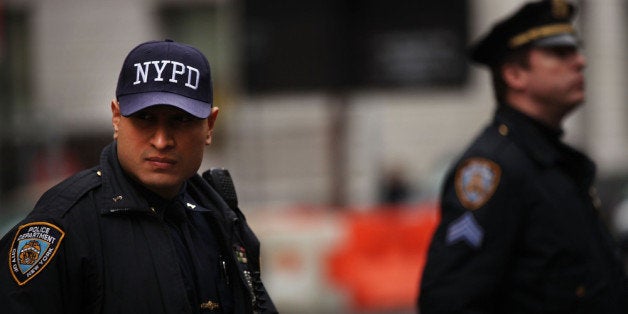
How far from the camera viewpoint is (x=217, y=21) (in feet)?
77.0

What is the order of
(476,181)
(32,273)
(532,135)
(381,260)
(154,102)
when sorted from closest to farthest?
1. (32,273)
2. (154,102)
3. (476,181)
4. (532,135)
5. (381,260)

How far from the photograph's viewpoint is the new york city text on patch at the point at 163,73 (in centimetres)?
298

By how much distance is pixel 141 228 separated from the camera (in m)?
2.96

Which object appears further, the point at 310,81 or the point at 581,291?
the point at 310,81

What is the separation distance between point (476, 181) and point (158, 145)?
58.0 inches

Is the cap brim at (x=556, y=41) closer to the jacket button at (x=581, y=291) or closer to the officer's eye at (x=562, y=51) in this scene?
the officer's eye at (x=562, y=51)

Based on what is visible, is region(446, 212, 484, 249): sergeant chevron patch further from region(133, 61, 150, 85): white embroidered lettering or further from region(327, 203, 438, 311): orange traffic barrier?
region(327, 203, 438, 311): orange traffic barrier

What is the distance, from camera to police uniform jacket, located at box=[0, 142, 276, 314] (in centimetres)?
281

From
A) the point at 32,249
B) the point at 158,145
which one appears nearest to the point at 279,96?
the point at 158,145

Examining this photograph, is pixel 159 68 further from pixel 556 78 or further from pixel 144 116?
pixel 556 78

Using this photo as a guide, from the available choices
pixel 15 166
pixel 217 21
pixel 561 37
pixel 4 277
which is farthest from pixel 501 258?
pixel 217 21

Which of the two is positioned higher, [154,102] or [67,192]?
[154,102]

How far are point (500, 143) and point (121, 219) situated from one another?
1696 mm

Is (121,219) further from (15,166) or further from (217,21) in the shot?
(217,21)
